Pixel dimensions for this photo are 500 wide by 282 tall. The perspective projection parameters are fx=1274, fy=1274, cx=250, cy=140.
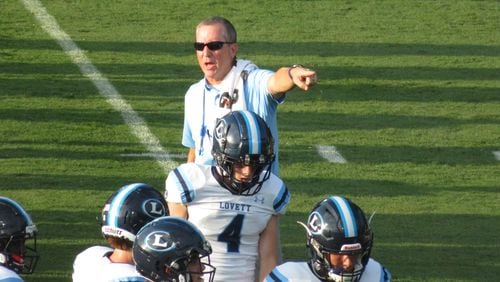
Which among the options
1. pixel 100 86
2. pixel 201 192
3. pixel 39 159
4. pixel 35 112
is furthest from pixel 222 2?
pixel 201 192

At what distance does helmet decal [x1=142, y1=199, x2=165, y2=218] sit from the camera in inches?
214

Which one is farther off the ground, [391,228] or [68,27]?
[68,27]

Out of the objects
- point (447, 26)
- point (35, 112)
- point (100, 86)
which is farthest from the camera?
point (447, 26)

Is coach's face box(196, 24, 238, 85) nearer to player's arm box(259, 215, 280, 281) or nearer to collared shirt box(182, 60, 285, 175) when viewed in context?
collared shirt box(182, 60, 285, 175)

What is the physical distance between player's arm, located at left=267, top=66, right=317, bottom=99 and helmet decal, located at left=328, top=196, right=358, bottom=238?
1103mm

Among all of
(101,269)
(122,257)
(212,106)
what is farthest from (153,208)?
(212,106)

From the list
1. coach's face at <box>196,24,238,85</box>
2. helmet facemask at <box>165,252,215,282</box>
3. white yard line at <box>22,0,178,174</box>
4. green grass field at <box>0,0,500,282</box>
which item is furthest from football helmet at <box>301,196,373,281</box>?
white yard line at <box>22,0,178,174</box>

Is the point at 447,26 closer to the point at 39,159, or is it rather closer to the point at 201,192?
the point at 39,159

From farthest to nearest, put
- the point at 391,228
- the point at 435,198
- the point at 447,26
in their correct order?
the point at 447,26 < the point at 435,198 < the point at 391,228

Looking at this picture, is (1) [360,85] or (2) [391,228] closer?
(2) [391,228]

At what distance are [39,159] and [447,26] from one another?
5728 millimetres

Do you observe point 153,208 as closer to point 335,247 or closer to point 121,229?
point 121,229

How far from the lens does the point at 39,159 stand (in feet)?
34.9

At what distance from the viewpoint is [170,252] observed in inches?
186
